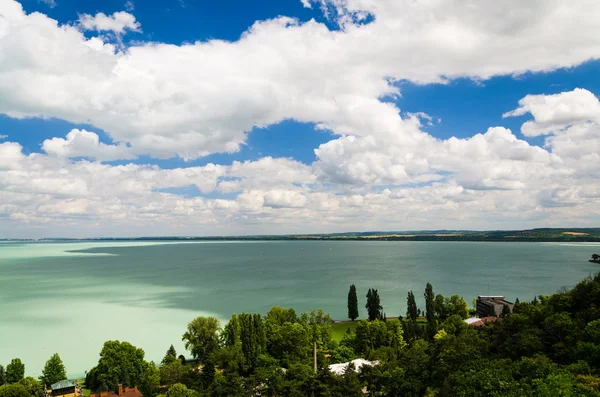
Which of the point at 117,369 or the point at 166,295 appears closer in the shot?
the point at 117,369

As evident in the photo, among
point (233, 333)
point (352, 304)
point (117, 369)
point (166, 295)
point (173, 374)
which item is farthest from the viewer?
point (166, 295)

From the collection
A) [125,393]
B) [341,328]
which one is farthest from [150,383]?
[341,328]

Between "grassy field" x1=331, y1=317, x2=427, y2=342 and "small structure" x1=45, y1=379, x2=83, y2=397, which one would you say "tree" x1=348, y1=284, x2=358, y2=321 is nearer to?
"grassy field" x1=331, y1=317, x2=427, y2=342

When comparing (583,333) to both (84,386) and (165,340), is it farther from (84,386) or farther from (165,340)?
(165,340)

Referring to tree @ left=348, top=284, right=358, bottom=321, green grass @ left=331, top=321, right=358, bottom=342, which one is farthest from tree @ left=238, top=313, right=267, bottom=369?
tree @ left=348, top=284, right=358, bottom=321

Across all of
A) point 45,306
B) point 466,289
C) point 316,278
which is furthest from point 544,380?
point 316,278

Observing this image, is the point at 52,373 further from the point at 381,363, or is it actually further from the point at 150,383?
the point at 381,363
